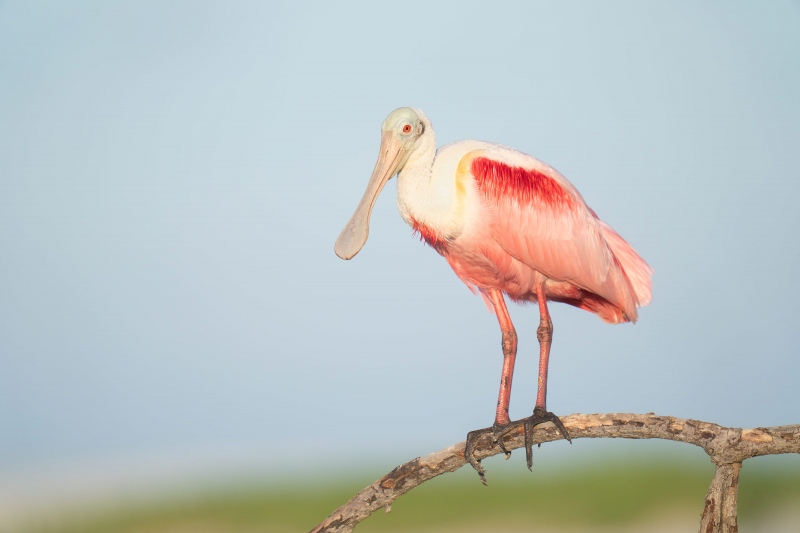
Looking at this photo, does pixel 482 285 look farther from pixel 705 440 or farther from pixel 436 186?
pixel 705 440

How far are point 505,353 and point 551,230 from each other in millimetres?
878

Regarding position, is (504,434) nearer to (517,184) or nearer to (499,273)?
(499,273)

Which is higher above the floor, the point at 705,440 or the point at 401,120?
the point at 401,120

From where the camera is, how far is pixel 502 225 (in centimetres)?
641

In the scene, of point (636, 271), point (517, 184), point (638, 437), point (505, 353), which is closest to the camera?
point (638, 437)

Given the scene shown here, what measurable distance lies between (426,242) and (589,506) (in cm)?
702

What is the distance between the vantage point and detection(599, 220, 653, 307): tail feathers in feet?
22.8

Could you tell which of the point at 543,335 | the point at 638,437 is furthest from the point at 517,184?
the point at 638,437

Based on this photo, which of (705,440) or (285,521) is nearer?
(705,440)

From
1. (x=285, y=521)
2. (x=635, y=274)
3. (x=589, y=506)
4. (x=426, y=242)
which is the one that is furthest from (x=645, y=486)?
(x=426, y=242)

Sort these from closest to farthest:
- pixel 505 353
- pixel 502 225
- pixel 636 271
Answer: pixel 502 225, pixel 505 353, pixel 636 271

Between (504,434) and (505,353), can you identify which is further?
(505,353)

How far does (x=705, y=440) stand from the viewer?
5195mm

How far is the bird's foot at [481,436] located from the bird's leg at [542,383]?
0.11m
